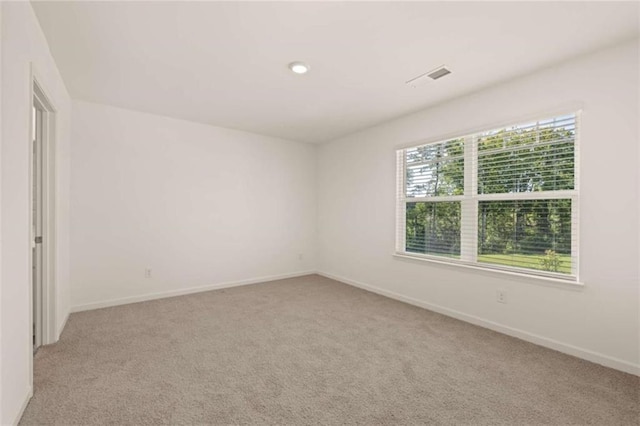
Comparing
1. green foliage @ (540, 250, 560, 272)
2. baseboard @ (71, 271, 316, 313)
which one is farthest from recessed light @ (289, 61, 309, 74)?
baseboard @ (71, 271, 316, 313)

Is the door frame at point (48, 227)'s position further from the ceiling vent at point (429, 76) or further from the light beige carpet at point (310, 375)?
the ceiling vent at point (429, 76)

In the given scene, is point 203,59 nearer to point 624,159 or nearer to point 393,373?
point 393,373

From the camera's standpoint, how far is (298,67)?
8.36 feet

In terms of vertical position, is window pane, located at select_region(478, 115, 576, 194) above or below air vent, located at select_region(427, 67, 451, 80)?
below

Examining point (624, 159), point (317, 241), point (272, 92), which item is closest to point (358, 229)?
point (317, 241)

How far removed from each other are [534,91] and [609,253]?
1.50m

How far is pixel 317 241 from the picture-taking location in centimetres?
551

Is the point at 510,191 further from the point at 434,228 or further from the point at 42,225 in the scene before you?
the point at 42,225

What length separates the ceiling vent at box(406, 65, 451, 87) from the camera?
262 cm

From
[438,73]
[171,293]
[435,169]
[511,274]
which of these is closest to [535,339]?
[511,274]

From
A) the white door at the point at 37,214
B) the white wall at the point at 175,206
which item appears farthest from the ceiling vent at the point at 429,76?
the white door at the point at 37,214

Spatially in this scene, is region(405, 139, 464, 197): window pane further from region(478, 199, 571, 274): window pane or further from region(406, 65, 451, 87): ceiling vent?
region(406, 65, 451, 87): ceiling vent

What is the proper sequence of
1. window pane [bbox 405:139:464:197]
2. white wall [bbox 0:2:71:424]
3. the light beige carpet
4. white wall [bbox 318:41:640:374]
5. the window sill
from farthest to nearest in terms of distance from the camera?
window pane [bbox 405:139:464:197] < the window sill < white wall [bbox 318:41:640:374] < the light beige carpet < white wall [bbox 0:2:71:424]

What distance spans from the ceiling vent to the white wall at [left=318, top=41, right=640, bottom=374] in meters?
0.66
